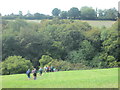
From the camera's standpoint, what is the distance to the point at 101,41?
181 ft

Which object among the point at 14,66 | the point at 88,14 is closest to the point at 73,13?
the point at 88,14

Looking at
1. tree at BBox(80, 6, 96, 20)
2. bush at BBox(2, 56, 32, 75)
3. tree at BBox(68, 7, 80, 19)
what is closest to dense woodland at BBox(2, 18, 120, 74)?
bush at BBox(2, 56, 32, 75)

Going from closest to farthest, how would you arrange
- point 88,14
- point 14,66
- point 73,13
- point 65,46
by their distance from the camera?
point 14,66
point 65,46
point 88,14
point 73,13

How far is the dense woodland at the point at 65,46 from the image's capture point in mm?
49562

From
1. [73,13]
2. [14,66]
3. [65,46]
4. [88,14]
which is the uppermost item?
[73,13]

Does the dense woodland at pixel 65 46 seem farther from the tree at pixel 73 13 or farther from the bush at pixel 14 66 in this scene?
the tree at pixel 73 13

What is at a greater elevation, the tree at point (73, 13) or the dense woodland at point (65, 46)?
the tree at point (73, 13)

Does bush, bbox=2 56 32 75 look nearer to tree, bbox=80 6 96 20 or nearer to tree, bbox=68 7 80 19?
tree, bbox=80 6 96 20

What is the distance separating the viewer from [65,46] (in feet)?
181

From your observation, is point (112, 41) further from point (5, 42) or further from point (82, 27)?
point (5, 42)

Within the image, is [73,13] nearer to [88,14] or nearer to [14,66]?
[88,14]

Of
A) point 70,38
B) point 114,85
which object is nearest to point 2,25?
point 70,38

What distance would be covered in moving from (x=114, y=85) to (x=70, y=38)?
38.2m

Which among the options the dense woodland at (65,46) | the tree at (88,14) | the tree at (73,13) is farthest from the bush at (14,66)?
the tree at (73,13)
